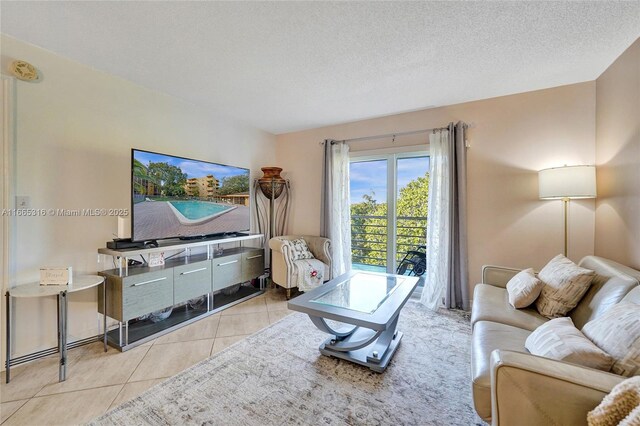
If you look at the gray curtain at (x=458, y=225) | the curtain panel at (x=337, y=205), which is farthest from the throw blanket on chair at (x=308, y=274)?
the gray curtain at (x=458, y=225)

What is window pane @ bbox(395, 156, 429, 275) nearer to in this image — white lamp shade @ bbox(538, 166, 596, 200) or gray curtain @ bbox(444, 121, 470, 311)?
gray curtain @ bbox(444, 121, 470, 311)

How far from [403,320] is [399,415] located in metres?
1.38

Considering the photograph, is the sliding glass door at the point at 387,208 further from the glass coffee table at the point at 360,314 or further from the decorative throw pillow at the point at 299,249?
the glass coffee table at the point at 360,314

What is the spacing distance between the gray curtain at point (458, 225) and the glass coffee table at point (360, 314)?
897 mm

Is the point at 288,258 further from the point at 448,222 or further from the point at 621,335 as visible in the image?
the point at 621,335

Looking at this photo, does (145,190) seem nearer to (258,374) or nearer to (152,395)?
(152,395)

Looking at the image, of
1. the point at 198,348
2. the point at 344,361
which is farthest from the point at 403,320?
the point at 198,348

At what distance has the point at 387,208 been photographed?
370cm

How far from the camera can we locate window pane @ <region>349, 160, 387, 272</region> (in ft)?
12.4

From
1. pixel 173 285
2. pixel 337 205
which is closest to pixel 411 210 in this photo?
pixel 337 205

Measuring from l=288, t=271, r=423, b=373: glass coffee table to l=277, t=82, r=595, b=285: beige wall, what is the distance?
1319 millimetres

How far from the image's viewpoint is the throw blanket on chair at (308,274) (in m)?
3.44

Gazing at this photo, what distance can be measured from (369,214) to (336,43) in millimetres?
2357

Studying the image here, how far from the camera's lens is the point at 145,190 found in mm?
2475
